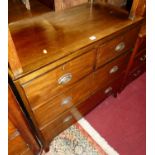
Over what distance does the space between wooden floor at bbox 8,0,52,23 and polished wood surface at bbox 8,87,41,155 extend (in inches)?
22.1

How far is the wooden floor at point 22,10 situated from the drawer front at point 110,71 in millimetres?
586

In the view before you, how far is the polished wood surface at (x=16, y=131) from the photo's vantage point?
2.25 ft

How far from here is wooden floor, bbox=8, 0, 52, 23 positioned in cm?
Result: 100

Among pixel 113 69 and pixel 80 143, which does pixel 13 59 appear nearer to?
pixel 113 69

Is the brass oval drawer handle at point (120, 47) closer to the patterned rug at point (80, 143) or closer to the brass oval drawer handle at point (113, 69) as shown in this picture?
the brass oval drawer handle at point (113, 69)

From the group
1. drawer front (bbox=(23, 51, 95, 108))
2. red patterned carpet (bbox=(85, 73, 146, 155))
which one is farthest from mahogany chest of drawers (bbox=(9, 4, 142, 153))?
red patterned carpet (bbox=(85, 73, 146, 155))

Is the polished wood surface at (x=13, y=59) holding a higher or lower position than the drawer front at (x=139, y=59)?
higher

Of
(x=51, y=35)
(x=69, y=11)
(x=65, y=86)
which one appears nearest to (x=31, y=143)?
(x=65, y=86)

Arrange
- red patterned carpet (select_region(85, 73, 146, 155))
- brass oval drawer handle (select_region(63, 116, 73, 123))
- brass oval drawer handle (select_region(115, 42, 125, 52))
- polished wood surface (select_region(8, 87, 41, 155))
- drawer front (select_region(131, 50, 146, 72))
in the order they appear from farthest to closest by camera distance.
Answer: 1. drawer front (select_region(131, 50, 146, 72))
2. red patterned carpet (select_region(85, 73, 146, 155))
3. brass oval drawer handle (select_region(63, 116, 73, 123))
4. brass oval drawer handle (select_region(115, 42, 125, 52))
5. polished wood surface (select_region(8, 87, 41, 155))

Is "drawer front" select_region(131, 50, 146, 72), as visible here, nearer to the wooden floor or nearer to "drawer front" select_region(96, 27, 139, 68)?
"drawer front" select_region(96, 27, 139, 68)

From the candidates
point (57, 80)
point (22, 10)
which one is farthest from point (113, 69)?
point (22, 10)

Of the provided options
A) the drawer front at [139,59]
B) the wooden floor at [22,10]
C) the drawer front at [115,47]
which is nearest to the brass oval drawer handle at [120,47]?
the drawer front at [115,47]

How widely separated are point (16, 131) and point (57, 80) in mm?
348

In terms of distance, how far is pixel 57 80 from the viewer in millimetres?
829
